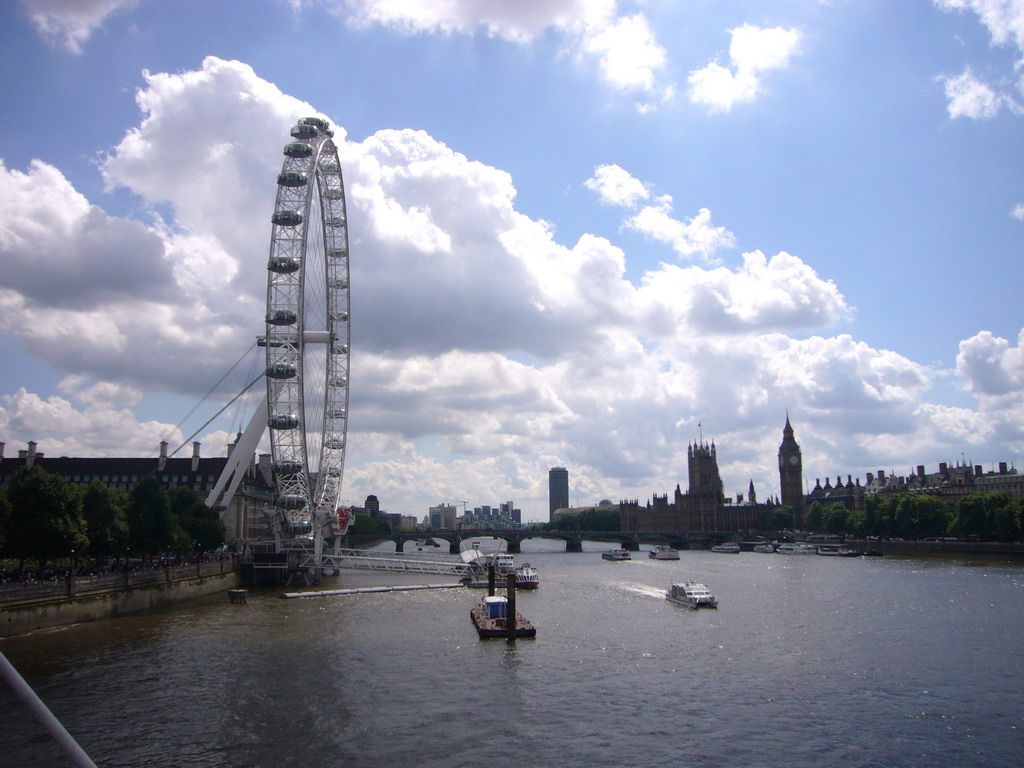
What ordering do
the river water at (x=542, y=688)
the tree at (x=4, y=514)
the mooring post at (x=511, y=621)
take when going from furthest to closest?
the tree at (x=4, y=514)
the mooring post at (x=511, y=621)
the river water at (x=542, y=688)

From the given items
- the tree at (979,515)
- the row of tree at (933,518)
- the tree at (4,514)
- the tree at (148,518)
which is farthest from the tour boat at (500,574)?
the tree at (979,515)

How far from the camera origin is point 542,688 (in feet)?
108

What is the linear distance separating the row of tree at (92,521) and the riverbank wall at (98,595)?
2852mm

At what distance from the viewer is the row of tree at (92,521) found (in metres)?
50.1

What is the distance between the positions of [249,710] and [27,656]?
49.9 ft

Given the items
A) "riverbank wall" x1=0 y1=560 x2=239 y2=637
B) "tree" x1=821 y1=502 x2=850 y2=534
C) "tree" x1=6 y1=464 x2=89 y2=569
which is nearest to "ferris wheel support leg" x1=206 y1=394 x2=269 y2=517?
"riverbank wall" x1=0 y1=560 x2=239 y2=637

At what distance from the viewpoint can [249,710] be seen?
94.6 ft

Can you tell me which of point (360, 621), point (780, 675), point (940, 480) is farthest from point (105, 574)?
point (940, 480)

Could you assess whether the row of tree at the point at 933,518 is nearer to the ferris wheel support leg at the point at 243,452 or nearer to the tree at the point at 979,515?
the tree at the point at 979,515

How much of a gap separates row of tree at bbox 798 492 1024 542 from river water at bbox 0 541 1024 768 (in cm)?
6181

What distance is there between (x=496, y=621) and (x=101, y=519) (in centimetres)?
3010

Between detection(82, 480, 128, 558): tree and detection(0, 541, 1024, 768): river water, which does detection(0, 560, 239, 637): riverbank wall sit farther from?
detection(82, 480, 128, 558): tree

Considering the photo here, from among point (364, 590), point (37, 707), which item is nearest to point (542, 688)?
point (37, 707)

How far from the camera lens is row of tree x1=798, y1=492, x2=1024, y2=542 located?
11175cm
